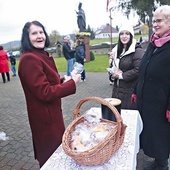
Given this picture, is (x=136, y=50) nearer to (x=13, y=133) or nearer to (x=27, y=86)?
(x=27, y=86)

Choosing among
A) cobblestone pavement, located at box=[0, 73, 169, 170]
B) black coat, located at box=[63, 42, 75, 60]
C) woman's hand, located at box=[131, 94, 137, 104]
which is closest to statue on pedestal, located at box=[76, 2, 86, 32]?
black coat, located at box=[63, 42, 75, 60]

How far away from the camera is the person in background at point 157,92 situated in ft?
7.18

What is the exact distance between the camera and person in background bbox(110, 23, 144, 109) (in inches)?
112

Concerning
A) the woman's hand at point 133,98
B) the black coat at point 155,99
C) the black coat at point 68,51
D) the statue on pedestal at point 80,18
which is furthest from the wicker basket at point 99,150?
the statue on pedestal at point 80,18

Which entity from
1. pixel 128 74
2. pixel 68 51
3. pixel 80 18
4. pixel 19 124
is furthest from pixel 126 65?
pixel 80 18

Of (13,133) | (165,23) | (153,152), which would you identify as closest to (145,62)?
(165,23)

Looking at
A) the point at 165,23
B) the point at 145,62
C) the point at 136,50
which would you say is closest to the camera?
the point at 165,23

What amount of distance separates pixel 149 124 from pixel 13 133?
2814 millimetres

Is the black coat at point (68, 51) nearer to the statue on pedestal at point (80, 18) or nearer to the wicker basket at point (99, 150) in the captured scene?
the statue on pedestal at point (80, 18)

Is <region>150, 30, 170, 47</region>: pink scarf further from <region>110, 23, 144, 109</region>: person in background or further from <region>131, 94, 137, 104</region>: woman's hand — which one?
<region>131, 94, 137, 104</region>: woman's hand

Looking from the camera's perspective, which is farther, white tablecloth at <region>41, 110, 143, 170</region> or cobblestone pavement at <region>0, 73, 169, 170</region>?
cobblestone pavement at <region>0, 73, 169, 170</region>

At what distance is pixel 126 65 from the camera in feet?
9.55

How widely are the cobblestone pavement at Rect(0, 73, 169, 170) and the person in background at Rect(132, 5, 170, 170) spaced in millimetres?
546

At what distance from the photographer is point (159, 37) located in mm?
2279
